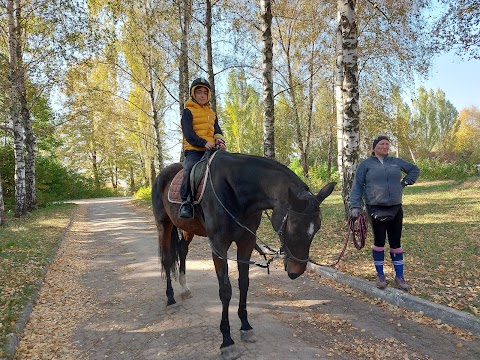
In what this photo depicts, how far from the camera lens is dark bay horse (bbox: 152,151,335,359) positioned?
3.14 meters

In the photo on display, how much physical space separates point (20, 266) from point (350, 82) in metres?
8.43

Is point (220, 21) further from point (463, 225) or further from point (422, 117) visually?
point (422, 117)

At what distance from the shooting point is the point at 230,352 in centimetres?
340

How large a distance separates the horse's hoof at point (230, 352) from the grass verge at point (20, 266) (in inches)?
89.7

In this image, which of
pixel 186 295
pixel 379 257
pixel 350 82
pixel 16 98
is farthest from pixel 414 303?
pixel 16 98

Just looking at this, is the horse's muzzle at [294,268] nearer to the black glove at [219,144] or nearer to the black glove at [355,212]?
the black glove at [219,144]

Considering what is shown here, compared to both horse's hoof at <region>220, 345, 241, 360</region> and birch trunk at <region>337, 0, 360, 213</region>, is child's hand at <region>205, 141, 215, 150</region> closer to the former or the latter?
horse's hoof at <region>220, 345, 241, 360</region>

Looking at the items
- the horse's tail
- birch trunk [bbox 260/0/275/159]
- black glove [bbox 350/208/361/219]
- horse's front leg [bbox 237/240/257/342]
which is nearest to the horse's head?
horse's front leg [bbox 237/240/257/342]

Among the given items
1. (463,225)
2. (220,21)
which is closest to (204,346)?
(463,225)

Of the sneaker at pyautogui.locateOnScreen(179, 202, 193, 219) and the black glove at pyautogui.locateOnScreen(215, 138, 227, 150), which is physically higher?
the black glove at pyautogui.locateOnScreen(215, 138, 227, 150)

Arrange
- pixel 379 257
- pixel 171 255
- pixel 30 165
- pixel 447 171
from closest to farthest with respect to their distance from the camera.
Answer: pixel 379 257 → pixel 171 255 → pixel 30 165 → pixel 447 171

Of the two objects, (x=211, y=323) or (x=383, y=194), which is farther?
(x=383, y=194)

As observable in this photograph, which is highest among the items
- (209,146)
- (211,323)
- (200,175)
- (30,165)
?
(30,165)

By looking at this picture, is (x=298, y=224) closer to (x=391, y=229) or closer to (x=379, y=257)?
(x=391, y=229)
